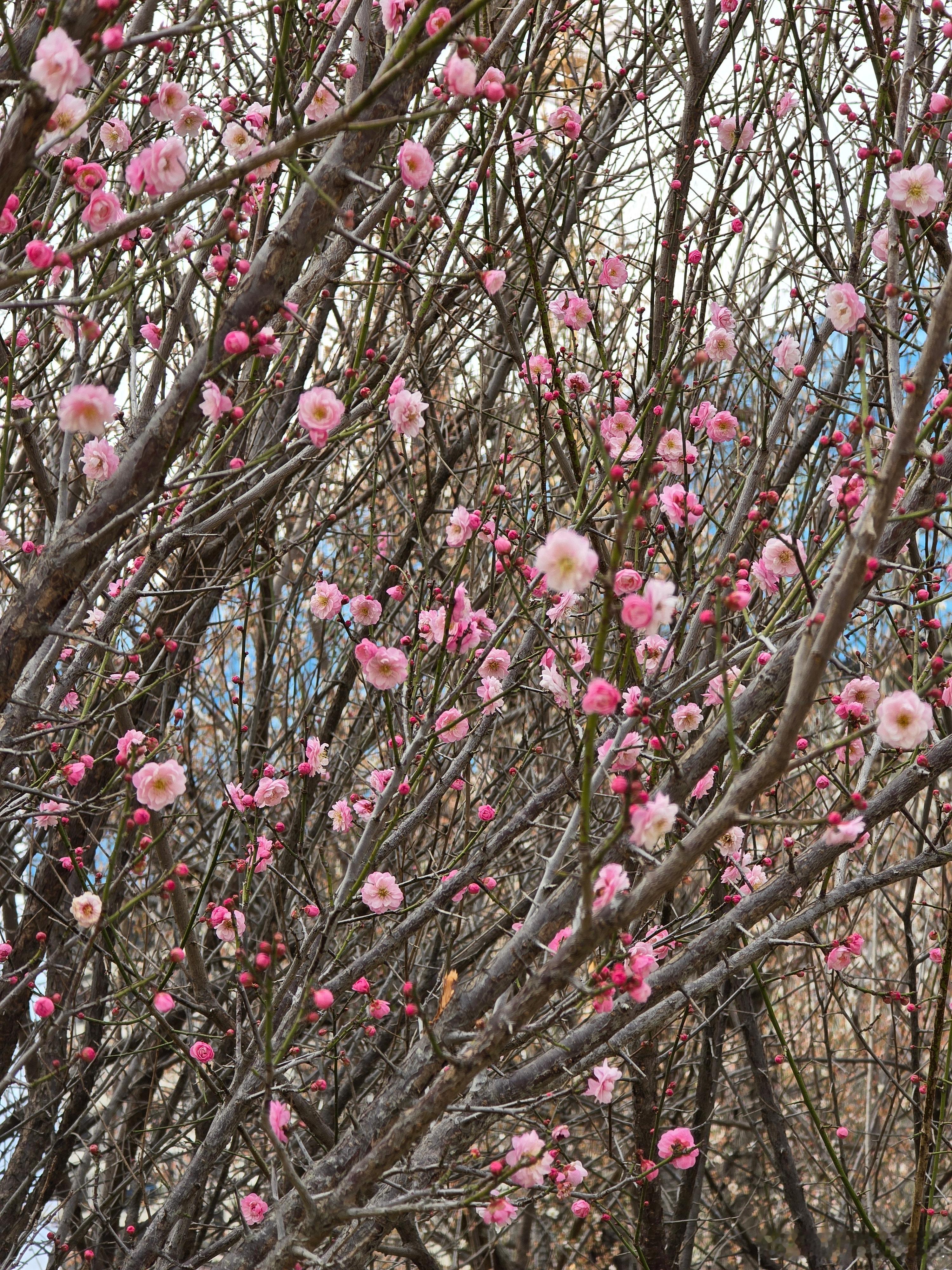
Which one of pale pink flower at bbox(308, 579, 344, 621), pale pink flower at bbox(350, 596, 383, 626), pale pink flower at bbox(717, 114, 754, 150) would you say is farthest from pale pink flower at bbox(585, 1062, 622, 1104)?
pale pink flower at bbox(717, 114, 754, 150)

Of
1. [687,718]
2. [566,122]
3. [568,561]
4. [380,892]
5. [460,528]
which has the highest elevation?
[566,122]

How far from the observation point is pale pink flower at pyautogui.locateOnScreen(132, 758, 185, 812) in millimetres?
2896

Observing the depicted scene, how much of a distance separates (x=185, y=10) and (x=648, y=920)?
491 centimetres

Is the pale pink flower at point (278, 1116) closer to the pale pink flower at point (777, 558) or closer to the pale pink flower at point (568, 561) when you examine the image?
the pale pink flower at point (568, 561)

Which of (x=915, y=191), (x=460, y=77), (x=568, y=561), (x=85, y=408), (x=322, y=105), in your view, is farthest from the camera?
(x=322, y=105)

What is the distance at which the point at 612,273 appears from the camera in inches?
168

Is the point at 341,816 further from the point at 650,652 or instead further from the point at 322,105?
the point at 322,105

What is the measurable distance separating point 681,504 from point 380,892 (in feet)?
5.25

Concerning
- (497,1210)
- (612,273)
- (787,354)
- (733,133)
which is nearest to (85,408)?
(497,1210)

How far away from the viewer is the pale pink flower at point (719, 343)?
12.9ft

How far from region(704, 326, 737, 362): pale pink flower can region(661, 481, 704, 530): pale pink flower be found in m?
0.58

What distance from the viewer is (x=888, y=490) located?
1999mm

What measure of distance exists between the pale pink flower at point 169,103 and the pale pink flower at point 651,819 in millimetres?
2375

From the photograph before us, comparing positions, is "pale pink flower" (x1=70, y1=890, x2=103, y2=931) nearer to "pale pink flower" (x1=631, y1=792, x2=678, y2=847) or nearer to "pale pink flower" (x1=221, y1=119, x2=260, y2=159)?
"pale pink flower" (x1=631, y1=792, x2=678, y2=847)
